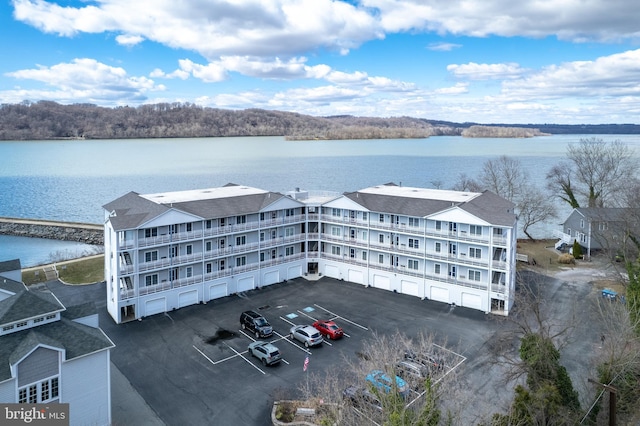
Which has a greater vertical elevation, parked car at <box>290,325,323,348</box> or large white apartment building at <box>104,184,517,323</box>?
large white apartment building at <box>104,184,517,323</box>

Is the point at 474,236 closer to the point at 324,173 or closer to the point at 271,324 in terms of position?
the point at 271,324

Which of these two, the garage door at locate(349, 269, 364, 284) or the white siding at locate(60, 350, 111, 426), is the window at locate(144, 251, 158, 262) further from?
the garage door at locate(349, 269, 364, 284)

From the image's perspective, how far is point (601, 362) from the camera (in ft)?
Answer: 91.0

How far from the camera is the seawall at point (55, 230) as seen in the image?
77938mm

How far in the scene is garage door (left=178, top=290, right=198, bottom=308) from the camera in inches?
1687

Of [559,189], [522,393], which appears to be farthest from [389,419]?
[559,189]

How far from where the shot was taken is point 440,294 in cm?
4512

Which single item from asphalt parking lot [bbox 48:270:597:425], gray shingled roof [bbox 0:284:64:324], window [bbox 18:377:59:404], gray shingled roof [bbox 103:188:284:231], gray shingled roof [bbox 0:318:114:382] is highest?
gray shingled roof [bbox 103:188:284:231]

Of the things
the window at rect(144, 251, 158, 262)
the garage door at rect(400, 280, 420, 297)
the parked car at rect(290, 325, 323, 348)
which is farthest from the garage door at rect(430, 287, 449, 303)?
the window at rect(144, 251, 158, 262)

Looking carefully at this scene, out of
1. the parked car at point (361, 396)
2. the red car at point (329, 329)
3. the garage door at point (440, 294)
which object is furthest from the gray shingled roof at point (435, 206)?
the parked car at point (361, 396)

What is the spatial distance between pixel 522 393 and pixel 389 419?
8.90 metres

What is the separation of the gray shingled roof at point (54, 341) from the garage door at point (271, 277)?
78.2 feet

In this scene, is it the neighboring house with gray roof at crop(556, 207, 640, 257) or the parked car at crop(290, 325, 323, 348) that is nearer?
the parked car at crop(290, 325, 323, 348)

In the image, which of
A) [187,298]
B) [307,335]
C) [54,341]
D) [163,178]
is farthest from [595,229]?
[163,178]
